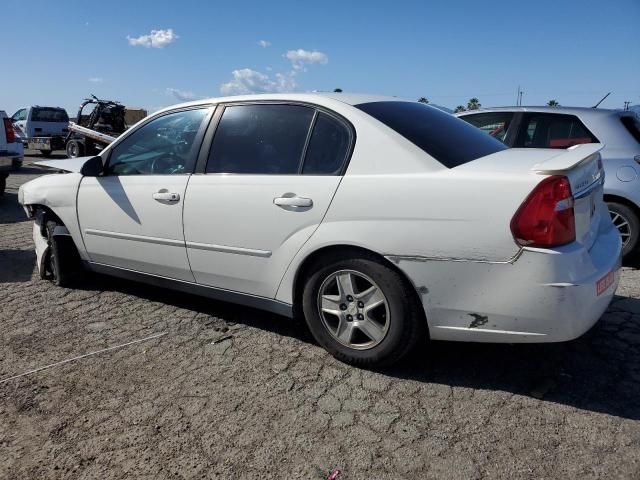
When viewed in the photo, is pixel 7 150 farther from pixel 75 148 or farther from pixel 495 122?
pixel 495 122

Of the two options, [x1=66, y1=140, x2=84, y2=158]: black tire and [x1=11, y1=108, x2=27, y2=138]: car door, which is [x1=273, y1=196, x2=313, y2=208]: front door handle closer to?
[x1=66, y1=140, x2=84, y2=158]: black tire

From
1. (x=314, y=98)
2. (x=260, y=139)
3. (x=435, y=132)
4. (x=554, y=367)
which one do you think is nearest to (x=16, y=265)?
(x=260, y=139)

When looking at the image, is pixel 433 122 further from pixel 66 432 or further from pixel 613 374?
pixel 66 432

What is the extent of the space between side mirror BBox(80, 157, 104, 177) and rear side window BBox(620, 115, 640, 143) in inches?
191

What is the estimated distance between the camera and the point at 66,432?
245cm

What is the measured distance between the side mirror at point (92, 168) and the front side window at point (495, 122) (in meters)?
4.00

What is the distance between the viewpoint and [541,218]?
234cm

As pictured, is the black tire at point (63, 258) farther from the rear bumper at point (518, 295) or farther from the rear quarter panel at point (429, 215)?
the rear bumper at point (518, 295)

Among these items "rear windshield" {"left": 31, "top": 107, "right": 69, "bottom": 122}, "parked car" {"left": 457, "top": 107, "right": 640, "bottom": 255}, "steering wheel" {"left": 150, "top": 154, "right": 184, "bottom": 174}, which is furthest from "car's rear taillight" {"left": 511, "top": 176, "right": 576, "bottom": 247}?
"rear windshield" {"left": 31, "top": 107, "right": 69, "bottom": 122}

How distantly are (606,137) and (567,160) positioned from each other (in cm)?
304

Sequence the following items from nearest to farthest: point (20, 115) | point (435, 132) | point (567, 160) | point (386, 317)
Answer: point (567, 160)
point (386, 317)
point (435, 132)
point (20, 115)

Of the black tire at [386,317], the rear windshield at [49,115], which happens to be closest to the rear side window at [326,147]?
the black tire at [386,317]

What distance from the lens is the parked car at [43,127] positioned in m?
17.5

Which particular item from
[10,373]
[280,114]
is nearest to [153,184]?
[280,114]
